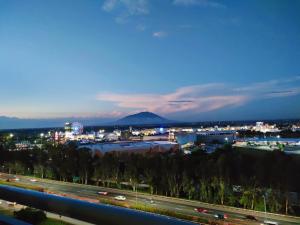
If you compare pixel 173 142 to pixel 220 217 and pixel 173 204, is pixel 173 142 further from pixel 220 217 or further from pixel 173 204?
pixel 220 217

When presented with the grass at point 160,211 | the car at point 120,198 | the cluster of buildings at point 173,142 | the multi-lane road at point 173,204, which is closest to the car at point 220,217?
the multi-lane road at point 173,204

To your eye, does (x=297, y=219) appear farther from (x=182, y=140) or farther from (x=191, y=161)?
(x=182, y=140)

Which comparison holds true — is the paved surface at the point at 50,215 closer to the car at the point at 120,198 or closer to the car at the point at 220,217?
the car at the point at 220,217

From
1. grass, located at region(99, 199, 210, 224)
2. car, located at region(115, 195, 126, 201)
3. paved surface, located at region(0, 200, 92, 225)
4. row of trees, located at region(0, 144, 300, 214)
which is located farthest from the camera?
car, located at region(115, 195, 126, 201)

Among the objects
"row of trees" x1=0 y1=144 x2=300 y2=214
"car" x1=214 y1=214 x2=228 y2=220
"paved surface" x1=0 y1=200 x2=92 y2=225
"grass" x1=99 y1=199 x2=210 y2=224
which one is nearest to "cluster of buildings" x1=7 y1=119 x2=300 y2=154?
"row of trees" x1=0 y1=144 x2=300 y2=214

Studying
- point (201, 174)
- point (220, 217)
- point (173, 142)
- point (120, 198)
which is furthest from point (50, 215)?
point (173, 142)

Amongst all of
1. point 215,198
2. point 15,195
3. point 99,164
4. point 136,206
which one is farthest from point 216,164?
point 15,195

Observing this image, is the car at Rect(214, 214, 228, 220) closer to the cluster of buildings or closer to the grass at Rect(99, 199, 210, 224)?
the grass at Rect(99, 199, 210, 224)
